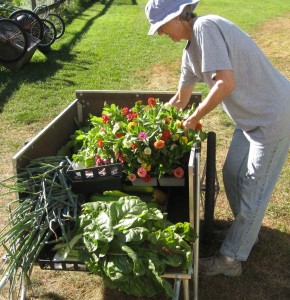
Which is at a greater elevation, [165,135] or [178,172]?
[165,135]

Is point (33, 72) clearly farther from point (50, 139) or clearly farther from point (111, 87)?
point (50, 139)

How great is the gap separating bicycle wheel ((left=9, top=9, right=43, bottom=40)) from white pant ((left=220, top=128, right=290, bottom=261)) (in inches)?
247

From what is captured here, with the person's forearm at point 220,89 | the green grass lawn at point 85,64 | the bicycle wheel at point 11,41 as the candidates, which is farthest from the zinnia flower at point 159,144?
the bicycle wheel at point 11,41

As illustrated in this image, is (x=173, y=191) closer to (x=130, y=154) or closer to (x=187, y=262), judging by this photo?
(x=130, y=154)

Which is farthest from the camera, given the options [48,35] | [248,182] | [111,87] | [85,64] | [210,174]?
[48,35]

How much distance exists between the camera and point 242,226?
2873 millimetres

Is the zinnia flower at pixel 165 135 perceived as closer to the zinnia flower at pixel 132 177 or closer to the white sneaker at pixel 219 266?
the zinnia flower at pixel 132 177

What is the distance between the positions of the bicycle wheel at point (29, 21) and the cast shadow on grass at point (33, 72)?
55 cm

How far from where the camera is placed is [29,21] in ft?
27.5

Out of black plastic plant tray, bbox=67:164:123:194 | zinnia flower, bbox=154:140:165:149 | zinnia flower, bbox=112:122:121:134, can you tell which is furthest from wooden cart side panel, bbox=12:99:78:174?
zinnia flower, bbox=154:140:165:149

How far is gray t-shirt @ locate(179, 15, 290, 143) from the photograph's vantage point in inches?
92.6

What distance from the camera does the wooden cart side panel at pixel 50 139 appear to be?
100 inches

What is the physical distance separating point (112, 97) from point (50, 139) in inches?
27.8

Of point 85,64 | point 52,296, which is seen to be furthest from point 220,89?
point 85,64
